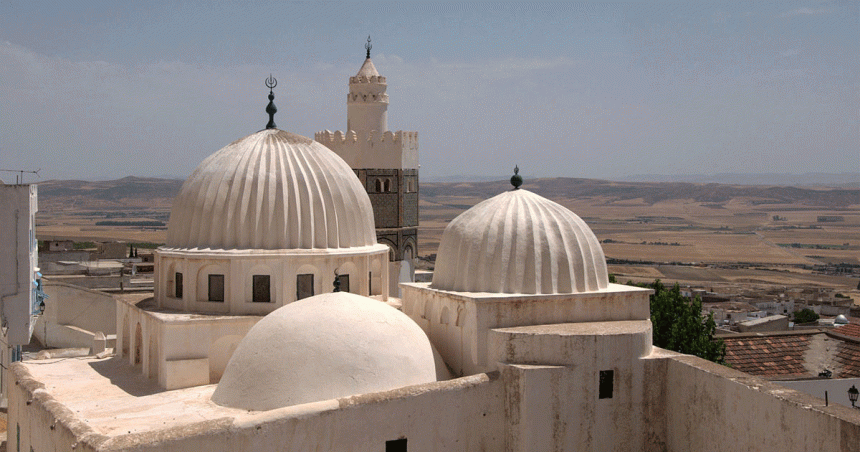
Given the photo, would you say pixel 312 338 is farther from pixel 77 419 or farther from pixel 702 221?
pixel 702 221

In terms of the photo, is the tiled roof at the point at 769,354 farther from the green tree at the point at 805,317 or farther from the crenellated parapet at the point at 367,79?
the green tree at the point at 805,317

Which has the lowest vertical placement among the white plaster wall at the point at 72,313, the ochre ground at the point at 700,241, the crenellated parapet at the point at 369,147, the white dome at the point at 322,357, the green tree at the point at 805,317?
the ochre ground at the point at 700,241

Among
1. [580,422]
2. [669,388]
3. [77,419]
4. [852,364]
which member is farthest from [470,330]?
[852,364]

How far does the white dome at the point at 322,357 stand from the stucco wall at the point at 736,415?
13.1 ft

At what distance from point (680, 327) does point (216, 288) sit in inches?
506

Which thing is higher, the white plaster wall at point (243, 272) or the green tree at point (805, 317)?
the white plaster wall at point (243, 272)

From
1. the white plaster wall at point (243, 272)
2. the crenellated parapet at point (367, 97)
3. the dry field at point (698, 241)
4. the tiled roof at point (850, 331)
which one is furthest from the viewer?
the dry field at point (698, 241)

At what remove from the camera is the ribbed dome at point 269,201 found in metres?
18.3

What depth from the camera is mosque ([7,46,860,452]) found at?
542 inches

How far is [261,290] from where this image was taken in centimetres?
1806

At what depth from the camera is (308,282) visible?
60.2 feet

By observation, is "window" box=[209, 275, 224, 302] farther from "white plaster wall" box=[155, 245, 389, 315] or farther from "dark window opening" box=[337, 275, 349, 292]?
"dark window opening" box=[337, 275, 349, 292]

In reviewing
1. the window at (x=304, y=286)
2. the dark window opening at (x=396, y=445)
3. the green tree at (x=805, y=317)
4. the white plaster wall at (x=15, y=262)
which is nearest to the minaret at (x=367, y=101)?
the white plaster wall at (x=15, y=262)

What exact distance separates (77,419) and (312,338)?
11.6 feet
